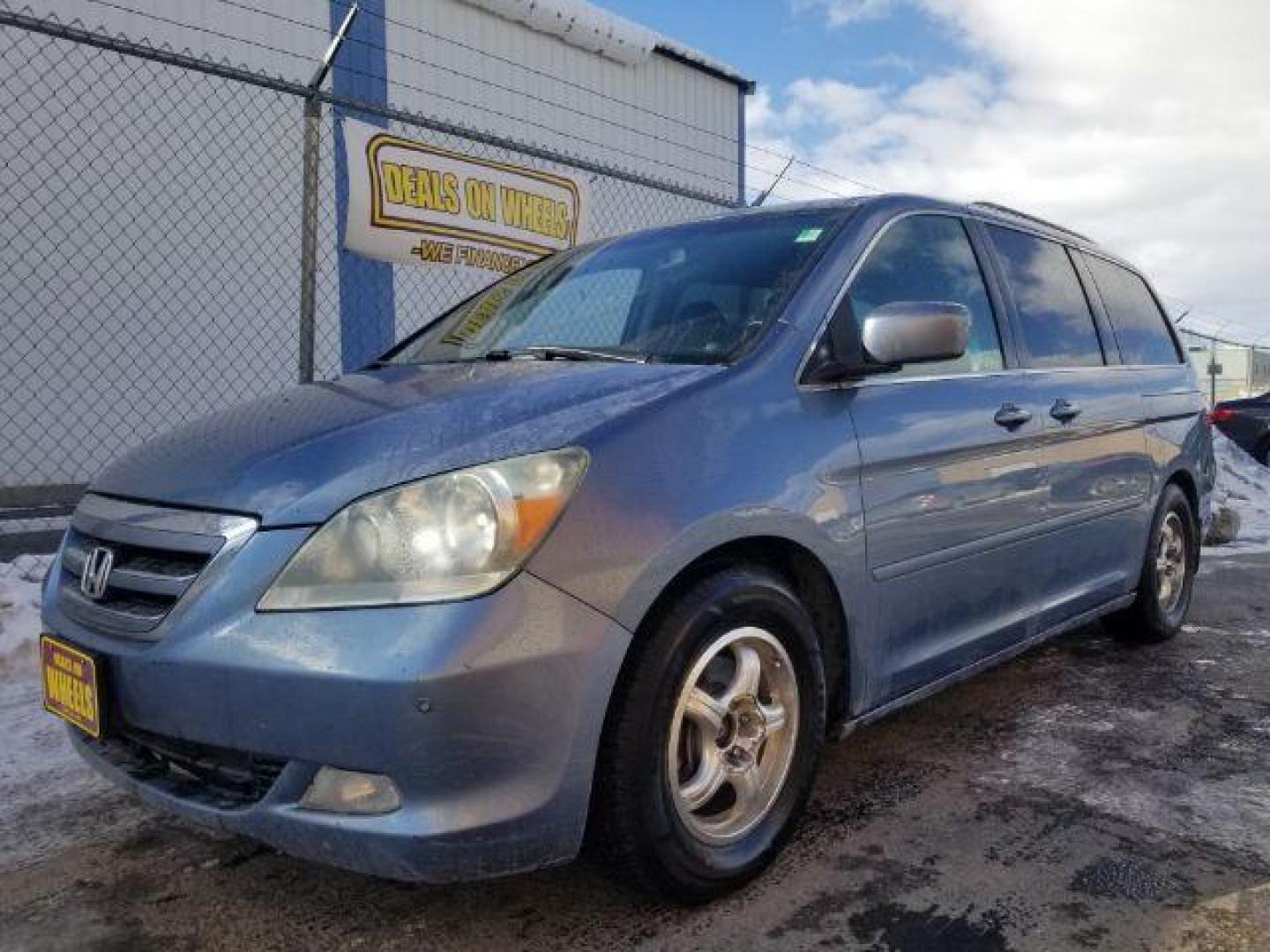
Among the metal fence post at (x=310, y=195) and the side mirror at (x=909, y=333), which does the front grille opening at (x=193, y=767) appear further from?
the metal fence post at (x=310, y=195)

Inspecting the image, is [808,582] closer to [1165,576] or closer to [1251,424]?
[1165,576]

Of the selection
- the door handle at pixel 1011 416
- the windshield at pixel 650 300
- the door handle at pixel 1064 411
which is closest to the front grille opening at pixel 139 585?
the windshield at pixel 650 300

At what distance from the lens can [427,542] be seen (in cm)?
177

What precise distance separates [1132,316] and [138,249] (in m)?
6.24

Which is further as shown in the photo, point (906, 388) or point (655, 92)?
point (655, 92)

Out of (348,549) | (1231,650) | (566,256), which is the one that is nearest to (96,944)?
(348,549)

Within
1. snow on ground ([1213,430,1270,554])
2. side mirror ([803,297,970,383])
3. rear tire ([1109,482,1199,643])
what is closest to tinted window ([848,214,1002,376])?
side mirror ([803,297,970,383])

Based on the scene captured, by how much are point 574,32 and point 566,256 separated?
7.21 m

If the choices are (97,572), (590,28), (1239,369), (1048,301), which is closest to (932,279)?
(1048,301)

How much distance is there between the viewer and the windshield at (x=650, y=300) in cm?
254

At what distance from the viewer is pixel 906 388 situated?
2.65 metres

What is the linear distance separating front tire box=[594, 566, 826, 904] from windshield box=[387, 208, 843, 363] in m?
0.64

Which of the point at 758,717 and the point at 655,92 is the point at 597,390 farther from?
the point at 655,92

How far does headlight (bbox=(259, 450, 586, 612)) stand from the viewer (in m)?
1.74
